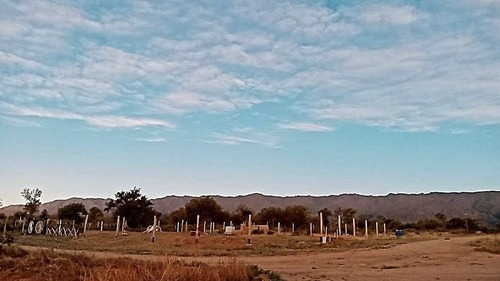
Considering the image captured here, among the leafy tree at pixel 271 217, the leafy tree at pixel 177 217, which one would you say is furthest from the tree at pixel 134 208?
the leafy tree at pixel 271 217

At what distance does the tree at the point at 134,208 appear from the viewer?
61.7m

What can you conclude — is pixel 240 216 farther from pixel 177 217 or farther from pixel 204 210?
pixel 177 217

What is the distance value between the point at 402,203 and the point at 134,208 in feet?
263

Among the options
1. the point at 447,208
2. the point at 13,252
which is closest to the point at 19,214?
the point at 13,252

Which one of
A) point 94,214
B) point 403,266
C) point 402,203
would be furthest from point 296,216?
point 402,203

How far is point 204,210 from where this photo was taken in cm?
6488

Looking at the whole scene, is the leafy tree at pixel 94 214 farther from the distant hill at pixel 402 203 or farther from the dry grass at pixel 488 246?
the dry grass at pixel 488 246

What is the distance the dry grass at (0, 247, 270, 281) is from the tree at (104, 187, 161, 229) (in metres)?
50.1

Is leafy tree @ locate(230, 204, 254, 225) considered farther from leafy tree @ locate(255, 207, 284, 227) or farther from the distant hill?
the distant hill

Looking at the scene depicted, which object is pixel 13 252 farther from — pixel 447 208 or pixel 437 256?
pixel 447 208

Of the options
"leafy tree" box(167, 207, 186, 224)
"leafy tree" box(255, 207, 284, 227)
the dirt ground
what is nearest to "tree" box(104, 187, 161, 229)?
"leafy tree" box(167, 207, 186, 224)

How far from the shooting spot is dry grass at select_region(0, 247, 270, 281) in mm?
7984

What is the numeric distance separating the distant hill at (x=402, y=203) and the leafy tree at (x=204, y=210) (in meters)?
33.5

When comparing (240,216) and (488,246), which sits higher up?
(240,216)
